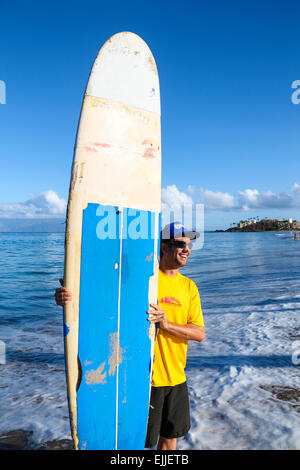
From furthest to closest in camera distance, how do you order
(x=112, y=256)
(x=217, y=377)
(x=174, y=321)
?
(x=217, y=377)
(x=112, y=256)
(x=174, y=321)

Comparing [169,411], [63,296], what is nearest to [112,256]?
[63,296]

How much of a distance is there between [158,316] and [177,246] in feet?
1.60

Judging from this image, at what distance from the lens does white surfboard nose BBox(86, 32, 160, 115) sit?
2.77m

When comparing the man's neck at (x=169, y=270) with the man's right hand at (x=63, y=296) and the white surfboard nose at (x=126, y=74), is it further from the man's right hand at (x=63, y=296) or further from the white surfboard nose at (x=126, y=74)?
the white surfboard nose at (x=126, y=74)

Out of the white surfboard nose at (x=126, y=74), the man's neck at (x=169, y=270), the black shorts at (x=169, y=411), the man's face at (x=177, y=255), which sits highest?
the white surfboard nose at (x=126, y=74)

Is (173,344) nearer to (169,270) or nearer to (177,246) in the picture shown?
(169,270)

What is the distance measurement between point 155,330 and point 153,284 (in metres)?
0.32

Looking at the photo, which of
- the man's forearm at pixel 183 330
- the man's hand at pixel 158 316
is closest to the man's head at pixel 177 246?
the man's hand at pixel 158 316

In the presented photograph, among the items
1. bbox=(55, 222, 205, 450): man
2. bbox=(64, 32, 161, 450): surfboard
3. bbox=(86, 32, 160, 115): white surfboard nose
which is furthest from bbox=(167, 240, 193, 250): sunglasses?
bbox=(86, 32, 160, 115): white surfboard nose

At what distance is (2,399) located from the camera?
417 centimetres

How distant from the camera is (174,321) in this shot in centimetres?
223

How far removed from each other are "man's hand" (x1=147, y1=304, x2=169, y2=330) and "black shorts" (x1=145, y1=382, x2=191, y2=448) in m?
0.42

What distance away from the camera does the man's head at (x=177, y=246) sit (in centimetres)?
230

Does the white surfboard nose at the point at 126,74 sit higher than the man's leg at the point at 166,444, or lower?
higher
